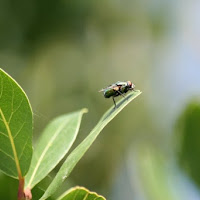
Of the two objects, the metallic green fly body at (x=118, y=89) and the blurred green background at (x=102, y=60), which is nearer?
the metallic green fly body at (x=118, y=89)

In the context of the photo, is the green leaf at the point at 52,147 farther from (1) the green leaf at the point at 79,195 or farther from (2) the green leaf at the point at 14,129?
(1) the green leaf at the point at 79,195

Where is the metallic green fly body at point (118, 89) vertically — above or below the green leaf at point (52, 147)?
above

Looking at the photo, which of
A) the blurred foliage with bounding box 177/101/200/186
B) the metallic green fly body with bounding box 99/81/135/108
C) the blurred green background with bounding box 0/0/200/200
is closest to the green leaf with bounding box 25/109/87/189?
the metallic green fly body with bounding box 99/81/135/108

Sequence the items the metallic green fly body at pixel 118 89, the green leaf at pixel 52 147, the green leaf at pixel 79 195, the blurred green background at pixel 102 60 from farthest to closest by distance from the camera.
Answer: the blurred green background at pixel 102 60 < the metallic green fly body at pixel 118 89 < the green leaf at pixel 52 147 < the green leaf at pixel 79 195

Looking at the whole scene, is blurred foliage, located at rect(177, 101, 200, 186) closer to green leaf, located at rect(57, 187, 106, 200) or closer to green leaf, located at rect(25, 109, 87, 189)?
green leaf, located at rect(25, 109, 87, 189)

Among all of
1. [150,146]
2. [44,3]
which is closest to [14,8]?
[44,3]

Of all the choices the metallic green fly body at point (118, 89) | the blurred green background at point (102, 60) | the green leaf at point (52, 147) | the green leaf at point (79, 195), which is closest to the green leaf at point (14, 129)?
the green leaf at point (52, 147)
